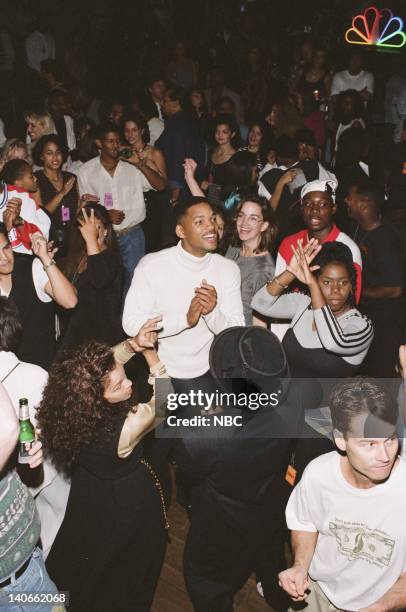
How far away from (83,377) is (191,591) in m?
1.00

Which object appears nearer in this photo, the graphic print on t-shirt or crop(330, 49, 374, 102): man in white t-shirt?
the graphic print on t-shirt

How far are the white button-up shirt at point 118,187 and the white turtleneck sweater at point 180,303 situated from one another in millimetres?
1801

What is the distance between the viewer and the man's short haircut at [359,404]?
1882mm

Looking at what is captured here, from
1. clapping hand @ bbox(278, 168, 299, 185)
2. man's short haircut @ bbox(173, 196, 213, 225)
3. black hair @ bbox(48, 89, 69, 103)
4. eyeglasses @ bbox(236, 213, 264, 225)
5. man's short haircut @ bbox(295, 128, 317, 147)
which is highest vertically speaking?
black hair @ bbox(48, 89, 69, 103)

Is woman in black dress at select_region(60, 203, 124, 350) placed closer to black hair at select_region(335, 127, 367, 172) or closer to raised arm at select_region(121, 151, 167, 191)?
raised arm at select_region(121, 151, 167, 191)

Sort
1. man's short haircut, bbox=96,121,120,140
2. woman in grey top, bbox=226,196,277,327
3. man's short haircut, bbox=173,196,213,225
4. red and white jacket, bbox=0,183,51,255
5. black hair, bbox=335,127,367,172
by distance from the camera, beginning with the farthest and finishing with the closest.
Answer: black hair, bbox=335,127,367,172 → man's short haircut, bbox=96,121,120,140 → red and white jacket, bbox=0,183,51,255 → woman in grey top, bbox=226,196,277,327 → man's short haircut, bbox=173,196,213,225

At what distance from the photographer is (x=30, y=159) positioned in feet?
15.3

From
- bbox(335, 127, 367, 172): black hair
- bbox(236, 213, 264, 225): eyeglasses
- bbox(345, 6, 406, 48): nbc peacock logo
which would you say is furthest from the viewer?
bbox(345, 6, 406, 48): nbc peacock logo

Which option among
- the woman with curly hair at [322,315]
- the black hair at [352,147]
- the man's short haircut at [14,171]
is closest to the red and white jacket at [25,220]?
the man's short haircut at [14,171]

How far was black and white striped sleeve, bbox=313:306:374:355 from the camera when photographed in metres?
2.58

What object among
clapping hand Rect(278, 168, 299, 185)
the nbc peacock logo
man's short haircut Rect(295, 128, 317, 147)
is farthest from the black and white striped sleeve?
the nbc peacock logo

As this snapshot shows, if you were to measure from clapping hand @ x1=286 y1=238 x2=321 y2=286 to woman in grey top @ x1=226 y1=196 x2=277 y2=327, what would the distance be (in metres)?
0.46

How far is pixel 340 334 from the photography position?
258 centimetres

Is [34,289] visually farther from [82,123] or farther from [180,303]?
[82,123]
